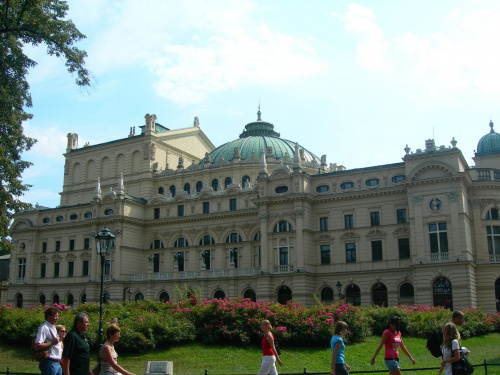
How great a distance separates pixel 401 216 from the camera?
56156mm

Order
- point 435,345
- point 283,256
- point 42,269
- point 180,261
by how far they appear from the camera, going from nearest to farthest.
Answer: point 435,345 → point 283,256 → point 180,261 → point 42,269

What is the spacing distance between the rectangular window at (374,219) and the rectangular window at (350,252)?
9.77 ft

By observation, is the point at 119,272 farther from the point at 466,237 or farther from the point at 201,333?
the point at 466,237

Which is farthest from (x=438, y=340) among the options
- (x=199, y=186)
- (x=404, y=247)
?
(x=199, y=186)

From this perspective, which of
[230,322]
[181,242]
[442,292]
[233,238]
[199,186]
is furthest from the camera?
[199,186]

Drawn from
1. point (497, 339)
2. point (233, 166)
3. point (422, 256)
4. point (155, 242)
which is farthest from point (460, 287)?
point (155, 242)

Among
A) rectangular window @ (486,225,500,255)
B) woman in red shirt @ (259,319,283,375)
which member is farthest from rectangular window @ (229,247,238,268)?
woman in red shirt @ (259,319,283,375)

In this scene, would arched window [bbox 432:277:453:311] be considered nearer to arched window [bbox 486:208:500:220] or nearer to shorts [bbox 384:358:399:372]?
arched window [bbox 486:208:500:220]

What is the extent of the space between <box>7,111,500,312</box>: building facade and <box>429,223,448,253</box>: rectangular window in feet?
0.43

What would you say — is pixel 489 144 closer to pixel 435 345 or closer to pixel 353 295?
pixel 353 295

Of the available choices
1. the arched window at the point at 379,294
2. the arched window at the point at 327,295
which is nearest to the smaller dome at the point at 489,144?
the arched window at the point at 379,294

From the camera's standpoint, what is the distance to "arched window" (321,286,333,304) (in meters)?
57.9

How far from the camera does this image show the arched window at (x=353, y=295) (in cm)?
5669

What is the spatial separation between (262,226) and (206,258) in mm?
11053
